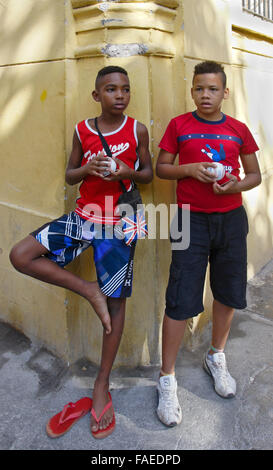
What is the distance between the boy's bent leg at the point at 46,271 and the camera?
2127 millimetres

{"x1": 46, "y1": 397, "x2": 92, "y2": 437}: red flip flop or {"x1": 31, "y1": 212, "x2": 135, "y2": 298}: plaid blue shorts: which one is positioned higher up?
{"x1": 31, "y1": 212, "x2": 135, "y2": 298}: plaid blue shorts

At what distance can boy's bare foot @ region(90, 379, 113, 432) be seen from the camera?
86.8 inches

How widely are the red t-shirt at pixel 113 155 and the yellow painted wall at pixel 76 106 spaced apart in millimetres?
318

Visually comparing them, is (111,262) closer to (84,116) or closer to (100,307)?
(100,307)

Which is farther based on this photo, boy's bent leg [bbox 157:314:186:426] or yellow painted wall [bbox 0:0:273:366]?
yellow painted wall [bbox 0:0:273:366]

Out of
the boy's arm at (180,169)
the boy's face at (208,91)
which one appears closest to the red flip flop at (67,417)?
the boy's arm at (180,169)

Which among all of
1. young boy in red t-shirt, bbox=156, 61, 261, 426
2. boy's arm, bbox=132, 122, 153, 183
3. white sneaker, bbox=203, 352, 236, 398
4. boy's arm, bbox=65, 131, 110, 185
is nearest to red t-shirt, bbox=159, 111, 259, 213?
young boy in red t-shirt, bbox=156, 61, 261, 426

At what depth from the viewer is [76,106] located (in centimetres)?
258

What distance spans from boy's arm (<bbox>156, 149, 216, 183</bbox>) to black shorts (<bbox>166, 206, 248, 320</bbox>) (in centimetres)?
22

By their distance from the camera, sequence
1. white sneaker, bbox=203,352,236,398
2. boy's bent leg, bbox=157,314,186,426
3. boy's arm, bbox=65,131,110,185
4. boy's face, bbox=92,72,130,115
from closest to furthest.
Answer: boy's arm, bbox=65,131,110,185 → boy's face, bbox=92,72,130,115 → boy's bent leg, bbox=157,314,186,426 → white sneaker, bbox=203,352,236,398

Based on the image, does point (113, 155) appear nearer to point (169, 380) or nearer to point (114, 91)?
point (114, 91)

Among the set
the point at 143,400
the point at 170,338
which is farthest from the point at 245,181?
the point at 143,400

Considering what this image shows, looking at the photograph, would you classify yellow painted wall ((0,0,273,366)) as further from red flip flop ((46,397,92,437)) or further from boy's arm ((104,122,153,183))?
red flip flop ((46,397,92,437))

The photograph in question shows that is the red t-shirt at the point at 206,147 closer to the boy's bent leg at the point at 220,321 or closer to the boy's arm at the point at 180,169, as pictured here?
the boy's arm at the point at 180,169
